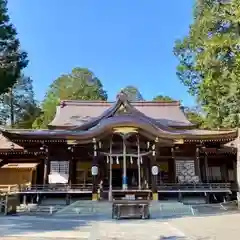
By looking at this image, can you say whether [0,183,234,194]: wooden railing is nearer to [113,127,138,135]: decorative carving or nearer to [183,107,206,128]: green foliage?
[113,127,138,135]: decorative carving

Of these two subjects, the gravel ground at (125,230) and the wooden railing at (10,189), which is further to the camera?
the wooden railing at (10,189)

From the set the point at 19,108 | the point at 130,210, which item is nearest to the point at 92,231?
the point at 130,210

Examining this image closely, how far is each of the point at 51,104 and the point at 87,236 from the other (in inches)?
1378

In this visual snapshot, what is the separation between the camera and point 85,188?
16.1 metres

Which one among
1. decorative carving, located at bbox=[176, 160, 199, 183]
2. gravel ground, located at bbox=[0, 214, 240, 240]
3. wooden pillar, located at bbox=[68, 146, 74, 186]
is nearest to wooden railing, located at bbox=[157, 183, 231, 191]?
decorative carving, located at bbox=[176, 160, 199, 183]

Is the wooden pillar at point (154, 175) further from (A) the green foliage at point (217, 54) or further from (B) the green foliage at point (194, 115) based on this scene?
(B) the green foliage at point (194, 115)

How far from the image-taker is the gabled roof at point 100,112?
831 inches

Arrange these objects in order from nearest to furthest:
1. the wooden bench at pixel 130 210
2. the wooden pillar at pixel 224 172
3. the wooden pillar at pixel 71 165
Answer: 1. the wooden bench at pixel 130 210
2. the wooden pillar at pixel 71 165
3. the wooden pillar at pixel 224 172

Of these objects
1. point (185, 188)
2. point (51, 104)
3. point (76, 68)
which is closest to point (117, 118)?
point (185, 188)

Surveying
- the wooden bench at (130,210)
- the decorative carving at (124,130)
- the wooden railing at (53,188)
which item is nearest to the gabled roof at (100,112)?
the wooden railing at (53,188)

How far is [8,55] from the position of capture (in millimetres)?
16141

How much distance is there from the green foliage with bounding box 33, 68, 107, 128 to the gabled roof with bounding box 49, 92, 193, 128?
18056 mm

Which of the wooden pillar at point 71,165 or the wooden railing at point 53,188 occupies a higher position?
the wooden pillar at point 71,165

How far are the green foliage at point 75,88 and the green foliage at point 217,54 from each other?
25.1 meters
